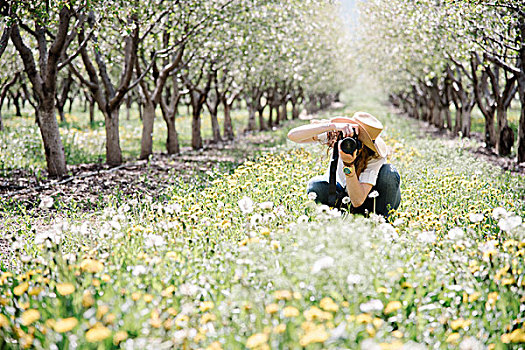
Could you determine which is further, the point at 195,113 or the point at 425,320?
the point at 195,113

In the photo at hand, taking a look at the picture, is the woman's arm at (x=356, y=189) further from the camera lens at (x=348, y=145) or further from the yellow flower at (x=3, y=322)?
the yellow flower at (x=3, y=322)

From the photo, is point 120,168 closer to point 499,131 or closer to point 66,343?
point 66,343

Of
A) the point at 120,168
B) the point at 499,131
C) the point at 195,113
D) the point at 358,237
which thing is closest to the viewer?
the point at 358,237

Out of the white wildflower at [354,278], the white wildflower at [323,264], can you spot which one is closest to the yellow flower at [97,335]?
the white wildflower at [323,264]

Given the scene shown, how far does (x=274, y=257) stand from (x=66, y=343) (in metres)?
1.45

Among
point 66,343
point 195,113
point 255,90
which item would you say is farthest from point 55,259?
point 255,90

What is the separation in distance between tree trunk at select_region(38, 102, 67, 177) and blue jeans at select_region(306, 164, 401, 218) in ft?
21.3

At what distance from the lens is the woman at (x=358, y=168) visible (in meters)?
5.05

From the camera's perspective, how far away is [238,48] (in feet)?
46.9

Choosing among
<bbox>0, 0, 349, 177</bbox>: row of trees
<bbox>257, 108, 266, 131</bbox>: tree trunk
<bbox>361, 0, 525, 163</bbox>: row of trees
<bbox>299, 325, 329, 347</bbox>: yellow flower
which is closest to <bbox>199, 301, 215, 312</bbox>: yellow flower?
<bbox>299, 325, 329, 347</bbox>: yellow flower

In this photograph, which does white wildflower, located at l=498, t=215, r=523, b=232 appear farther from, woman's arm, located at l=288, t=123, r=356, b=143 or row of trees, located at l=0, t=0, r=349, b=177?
row of trees, located at l=0, t=0, r=349, b=177

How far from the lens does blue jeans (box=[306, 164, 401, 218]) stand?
5395 millimetres

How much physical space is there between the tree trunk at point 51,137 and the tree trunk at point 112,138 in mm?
1943

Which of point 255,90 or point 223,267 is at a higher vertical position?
point 255,90
